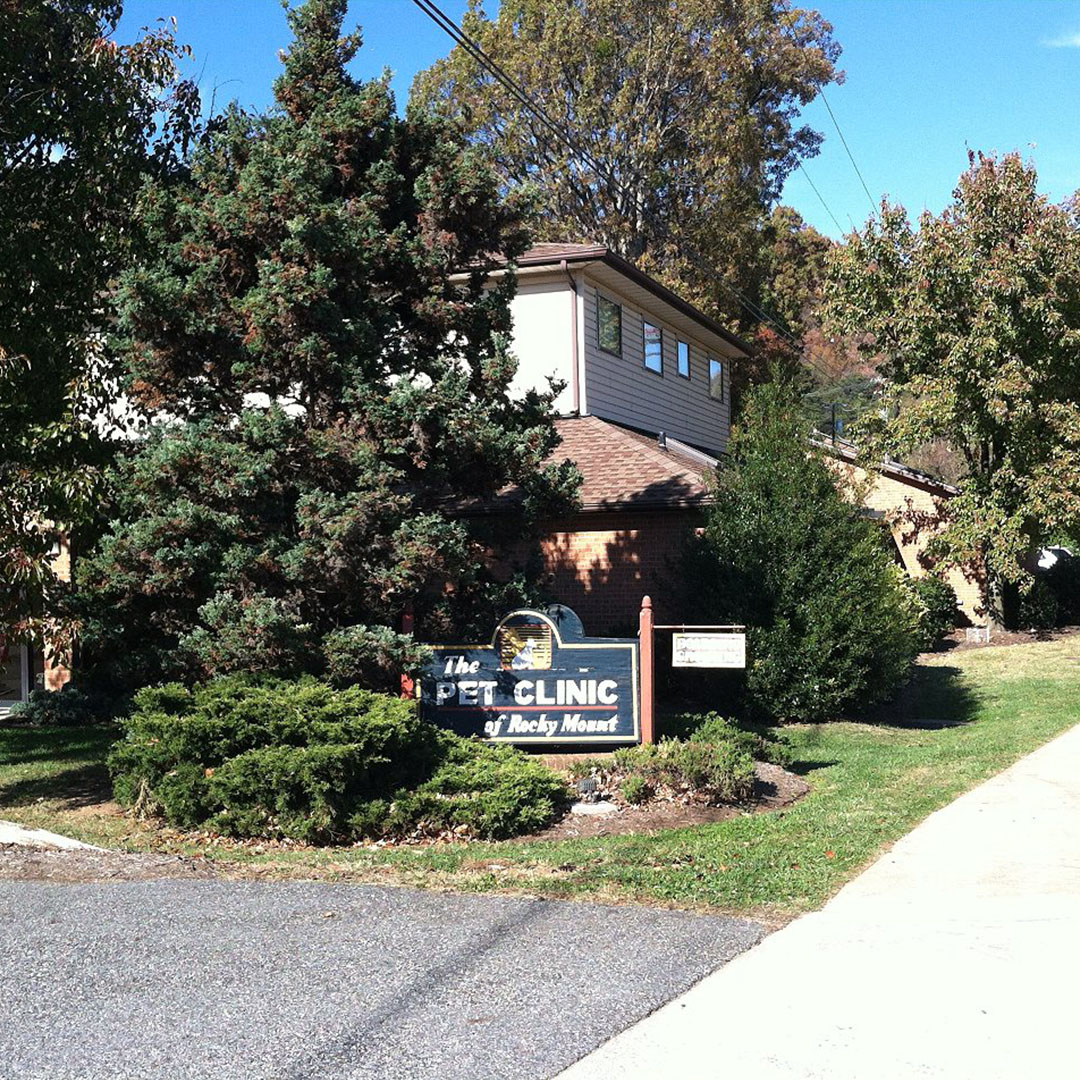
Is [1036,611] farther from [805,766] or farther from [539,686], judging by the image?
[539,686]

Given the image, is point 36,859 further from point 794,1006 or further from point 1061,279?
point 1061,279

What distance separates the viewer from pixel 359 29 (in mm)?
11648

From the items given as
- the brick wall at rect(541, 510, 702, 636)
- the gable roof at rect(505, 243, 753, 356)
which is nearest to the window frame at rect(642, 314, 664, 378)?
the gable roof at rect(505, 243, 753, 356)

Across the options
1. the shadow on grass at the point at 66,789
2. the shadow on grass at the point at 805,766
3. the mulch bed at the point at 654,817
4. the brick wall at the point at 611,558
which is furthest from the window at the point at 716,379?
the shadow on grass at the point at 66,789

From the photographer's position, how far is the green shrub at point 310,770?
8.87 meters

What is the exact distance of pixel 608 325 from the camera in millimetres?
20375

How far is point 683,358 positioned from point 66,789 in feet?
52.6

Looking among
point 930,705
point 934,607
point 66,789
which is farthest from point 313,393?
point 934,607

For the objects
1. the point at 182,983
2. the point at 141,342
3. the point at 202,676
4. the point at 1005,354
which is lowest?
the point at 182,983

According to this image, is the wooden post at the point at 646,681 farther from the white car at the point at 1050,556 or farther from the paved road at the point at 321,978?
the white car at the point at 1050,556

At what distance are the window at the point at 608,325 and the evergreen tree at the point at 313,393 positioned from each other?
818cm

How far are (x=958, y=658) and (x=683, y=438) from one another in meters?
6.61

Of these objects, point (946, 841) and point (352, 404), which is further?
point (352, 404)

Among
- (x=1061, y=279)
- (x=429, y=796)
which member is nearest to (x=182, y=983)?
(x=429, y=796)
